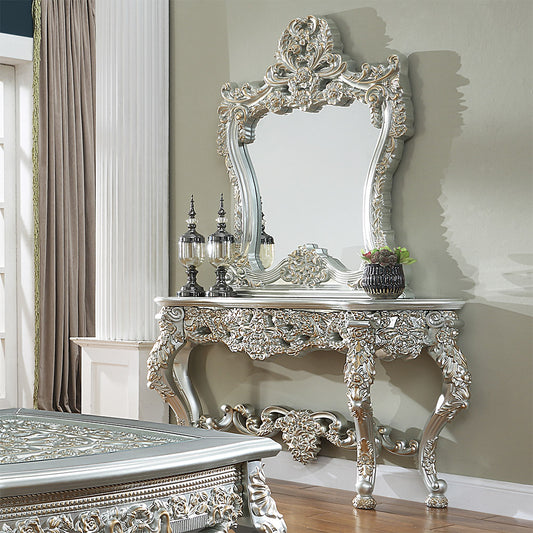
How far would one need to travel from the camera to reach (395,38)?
4.37m

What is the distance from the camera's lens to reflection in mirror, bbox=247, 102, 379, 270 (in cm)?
444

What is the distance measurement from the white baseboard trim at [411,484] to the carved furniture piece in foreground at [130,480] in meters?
2.56

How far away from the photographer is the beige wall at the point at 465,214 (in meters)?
3.92

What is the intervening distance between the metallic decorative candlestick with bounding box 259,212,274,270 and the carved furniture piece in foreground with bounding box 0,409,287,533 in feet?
9.79

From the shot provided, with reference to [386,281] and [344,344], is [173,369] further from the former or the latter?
[386,281]

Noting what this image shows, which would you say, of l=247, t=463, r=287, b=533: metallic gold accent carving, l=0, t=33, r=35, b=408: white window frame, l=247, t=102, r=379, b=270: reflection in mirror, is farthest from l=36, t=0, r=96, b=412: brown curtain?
l=247, t=463, r=287, b=533: metallic gold accent carving

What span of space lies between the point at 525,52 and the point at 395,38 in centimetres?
70

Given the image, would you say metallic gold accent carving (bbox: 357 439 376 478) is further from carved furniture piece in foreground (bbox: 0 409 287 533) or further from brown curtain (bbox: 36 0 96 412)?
brown curtain (bbox: 36 0 96 412)

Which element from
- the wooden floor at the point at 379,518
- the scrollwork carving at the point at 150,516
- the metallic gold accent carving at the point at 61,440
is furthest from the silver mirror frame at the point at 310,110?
the scrollwork carving at the point at 150,516

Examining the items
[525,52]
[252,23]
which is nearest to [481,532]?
[525,52]

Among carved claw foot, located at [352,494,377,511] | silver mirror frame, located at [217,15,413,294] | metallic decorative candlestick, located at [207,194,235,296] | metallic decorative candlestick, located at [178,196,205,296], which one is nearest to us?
carved claw foot, located at [352,494,377,511]

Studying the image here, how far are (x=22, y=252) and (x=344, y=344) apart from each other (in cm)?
309

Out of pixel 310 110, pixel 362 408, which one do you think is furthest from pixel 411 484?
pixel 310 110

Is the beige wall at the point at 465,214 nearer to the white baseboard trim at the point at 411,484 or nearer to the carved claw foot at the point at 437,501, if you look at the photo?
the white baseboard trim at the point at 411,484
